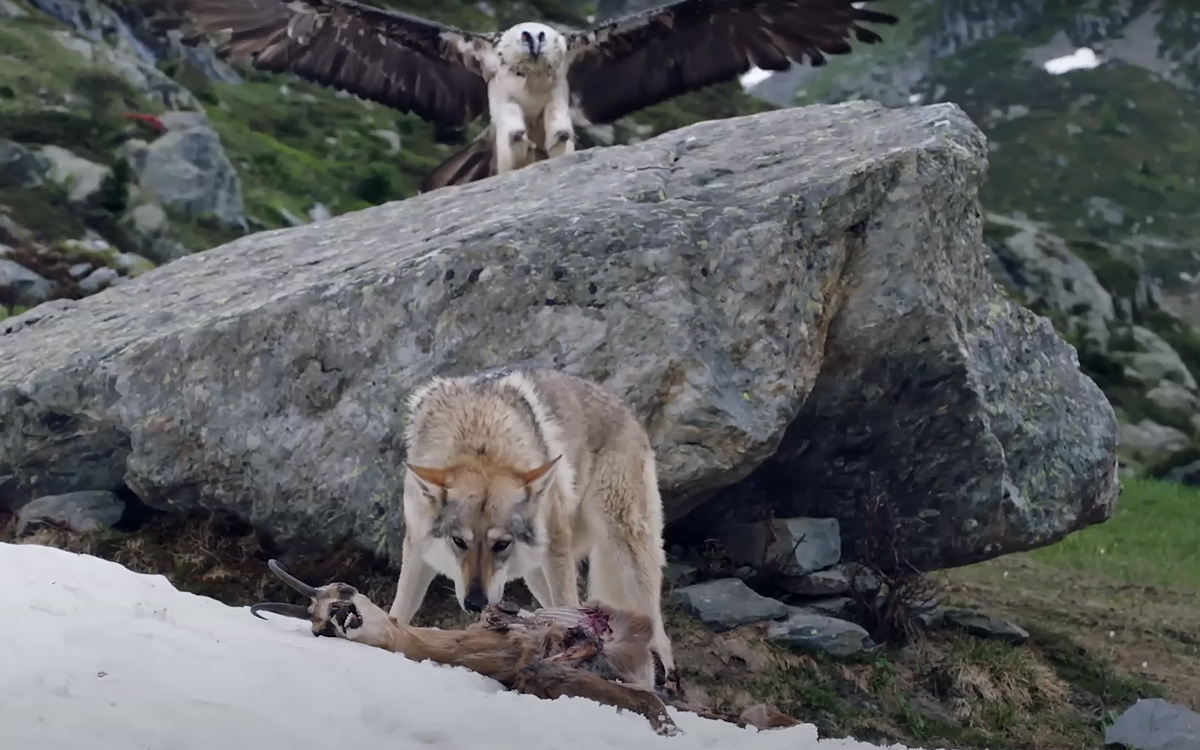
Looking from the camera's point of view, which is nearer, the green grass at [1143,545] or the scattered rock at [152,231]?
the green grass at [1143,545]

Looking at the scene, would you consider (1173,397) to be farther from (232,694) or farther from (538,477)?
(232,694)

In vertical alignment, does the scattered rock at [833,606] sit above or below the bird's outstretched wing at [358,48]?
below

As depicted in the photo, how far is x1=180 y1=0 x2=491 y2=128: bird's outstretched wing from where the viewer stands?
1277 centimetres

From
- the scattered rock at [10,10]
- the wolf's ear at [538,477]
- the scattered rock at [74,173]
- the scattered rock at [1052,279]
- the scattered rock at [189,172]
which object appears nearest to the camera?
the wolf's ear at [538,477]

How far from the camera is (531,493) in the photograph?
583 centimetres

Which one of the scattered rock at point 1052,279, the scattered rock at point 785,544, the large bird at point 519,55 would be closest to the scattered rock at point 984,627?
the scattered rock at point 785,544

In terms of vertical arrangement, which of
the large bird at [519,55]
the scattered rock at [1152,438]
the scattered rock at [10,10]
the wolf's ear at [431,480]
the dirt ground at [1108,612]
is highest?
the large bird at [519,55]

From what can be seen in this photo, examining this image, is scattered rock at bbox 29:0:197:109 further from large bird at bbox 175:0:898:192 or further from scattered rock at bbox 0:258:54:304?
large bird at bbox 175:0:898:192

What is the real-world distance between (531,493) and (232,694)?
2.19 meters

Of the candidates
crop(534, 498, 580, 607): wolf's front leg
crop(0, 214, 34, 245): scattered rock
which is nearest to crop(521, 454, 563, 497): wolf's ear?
crop(534, 498, 580, 607): wolf's front leg

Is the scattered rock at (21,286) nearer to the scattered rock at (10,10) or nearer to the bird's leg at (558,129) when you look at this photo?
the bird's leg at (558,129)

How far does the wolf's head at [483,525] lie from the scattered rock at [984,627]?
14.1 feet

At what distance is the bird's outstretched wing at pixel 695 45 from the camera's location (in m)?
12.1

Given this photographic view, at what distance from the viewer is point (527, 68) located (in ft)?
41.2
